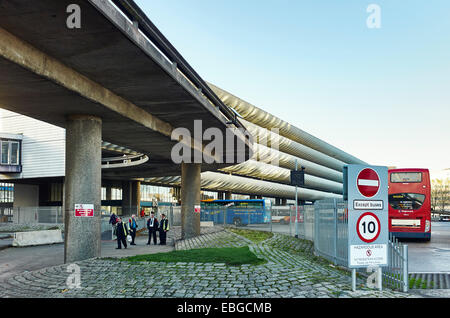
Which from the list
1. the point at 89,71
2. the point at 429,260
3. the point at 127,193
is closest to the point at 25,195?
the point at 127,193

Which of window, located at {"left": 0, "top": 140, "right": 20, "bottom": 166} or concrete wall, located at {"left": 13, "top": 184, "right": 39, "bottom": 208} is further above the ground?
window, located at {"left": 0, "top": 140, "right": 20, "bottom": 166}

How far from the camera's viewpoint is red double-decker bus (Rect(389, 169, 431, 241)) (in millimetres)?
21156

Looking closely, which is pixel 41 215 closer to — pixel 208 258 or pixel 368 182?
pixel 208 258

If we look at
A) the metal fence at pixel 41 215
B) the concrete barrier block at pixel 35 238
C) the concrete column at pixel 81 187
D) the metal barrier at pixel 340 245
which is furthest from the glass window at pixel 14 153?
the metal barrier at pixel 340 245

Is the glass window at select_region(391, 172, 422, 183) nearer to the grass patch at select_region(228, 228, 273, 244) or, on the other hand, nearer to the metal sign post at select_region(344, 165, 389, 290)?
the grass patch at select_region(228, 228, 273, 244)

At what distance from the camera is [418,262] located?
13.7 meters

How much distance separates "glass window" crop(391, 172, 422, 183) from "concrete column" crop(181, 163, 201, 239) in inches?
442

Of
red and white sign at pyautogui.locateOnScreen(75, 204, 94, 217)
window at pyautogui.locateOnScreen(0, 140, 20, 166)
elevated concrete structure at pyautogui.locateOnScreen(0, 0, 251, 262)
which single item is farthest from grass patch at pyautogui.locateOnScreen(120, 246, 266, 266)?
window at pyautogui.locateOnScreen(0, 140, 20, 166)

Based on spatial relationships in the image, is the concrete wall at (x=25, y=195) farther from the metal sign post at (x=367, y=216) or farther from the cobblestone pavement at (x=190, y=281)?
the metal sign post at (x=367, y=216)

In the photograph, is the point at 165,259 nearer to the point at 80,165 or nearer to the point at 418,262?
the point at 80,165

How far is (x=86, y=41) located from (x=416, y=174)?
17504mm

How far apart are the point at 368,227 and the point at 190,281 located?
12.6 ft
